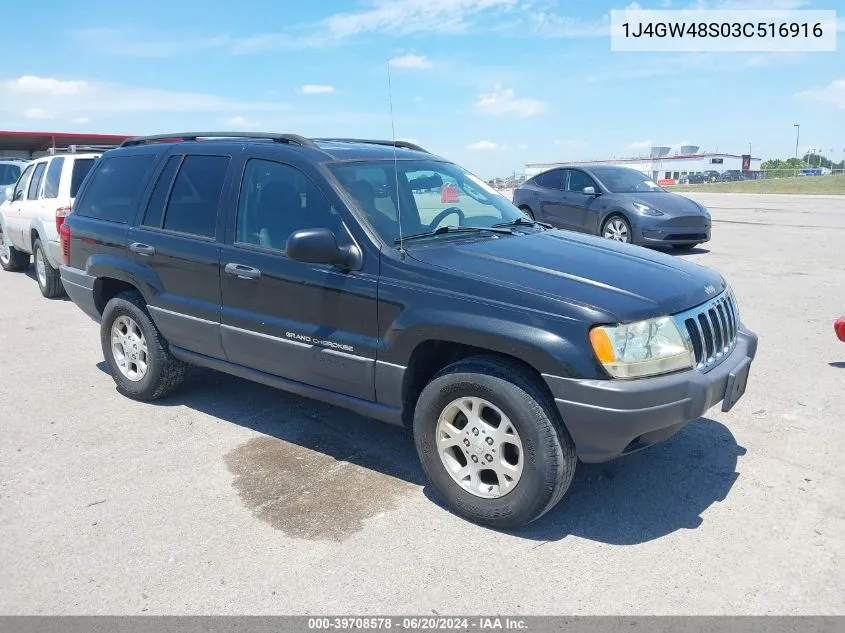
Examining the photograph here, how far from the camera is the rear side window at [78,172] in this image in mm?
9086

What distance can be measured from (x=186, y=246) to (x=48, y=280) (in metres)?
5.80

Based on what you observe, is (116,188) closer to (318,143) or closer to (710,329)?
(318,143)

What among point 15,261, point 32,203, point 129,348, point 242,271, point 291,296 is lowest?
point 15,261

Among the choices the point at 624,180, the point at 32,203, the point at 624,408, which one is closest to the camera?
the point at 624,408

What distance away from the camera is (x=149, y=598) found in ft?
9.91

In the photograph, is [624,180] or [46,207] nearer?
[46,207]

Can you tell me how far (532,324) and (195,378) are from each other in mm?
3631

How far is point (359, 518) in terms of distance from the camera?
3670 mm

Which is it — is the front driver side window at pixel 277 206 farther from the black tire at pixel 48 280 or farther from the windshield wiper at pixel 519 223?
the black tire at pixel 48 280

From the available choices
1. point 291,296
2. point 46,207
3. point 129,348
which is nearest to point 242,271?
point 291,296

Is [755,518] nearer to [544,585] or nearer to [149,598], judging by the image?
[544,585]

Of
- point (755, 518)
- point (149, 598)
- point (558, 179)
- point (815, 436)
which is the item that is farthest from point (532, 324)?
Result: point (558, 179)

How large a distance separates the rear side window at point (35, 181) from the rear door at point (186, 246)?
18.8 feet

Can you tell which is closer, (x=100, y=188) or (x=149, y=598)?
(x=149, y=598)
